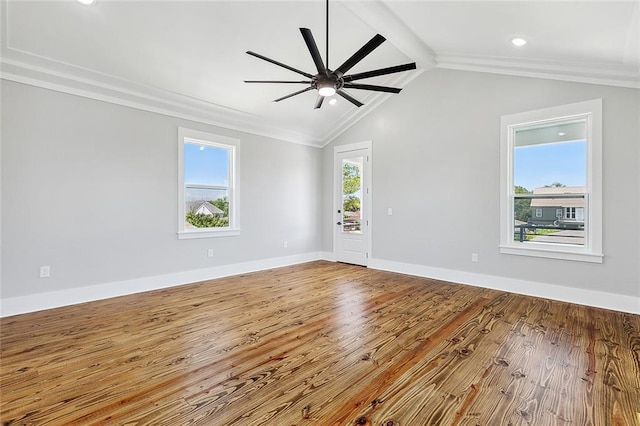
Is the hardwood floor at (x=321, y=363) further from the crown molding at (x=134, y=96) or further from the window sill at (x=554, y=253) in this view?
the crown molding at (x=134, y=96)

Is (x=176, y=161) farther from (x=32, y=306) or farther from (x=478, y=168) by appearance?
→ (x=478, y=168)

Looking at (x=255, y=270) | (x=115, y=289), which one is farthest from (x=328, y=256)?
(x=115, y=289)

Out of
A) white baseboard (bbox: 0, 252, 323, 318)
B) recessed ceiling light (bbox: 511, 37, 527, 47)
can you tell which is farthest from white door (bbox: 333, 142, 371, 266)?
recessed ceiling light (bbox: 511, 37, 527, 47)

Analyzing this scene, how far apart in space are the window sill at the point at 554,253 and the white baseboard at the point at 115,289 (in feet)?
13.5

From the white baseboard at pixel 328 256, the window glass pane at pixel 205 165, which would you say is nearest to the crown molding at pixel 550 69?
the window glass pane at pixel 205 165

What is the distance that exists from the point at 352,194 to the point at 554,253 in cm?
361

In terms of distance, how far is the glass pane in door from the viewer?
21.1ft

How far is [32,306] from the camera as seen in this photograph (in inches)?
138

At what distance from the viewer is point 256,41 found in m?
3.89

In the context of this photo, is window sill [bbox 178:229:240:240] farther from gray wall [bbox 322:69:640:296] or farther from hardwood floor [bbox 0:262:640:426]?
gray wall [bbox 322:69:640:296]

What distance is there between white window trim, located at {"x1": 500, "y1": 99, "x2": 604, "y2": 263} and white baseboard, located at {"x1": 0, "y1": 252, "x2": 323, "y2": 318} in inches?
164

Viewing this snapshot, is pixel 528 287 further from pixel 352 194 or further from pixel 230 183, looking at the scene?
pixel 230 183

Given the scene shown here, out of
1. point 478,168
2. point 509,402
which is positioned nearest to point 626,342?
point 509,402

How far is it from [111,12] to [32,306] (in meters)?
3.35
